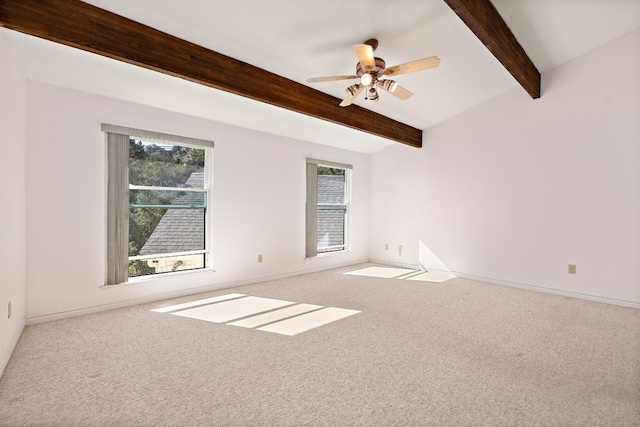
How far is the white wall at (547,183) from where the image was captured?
12.2 ft

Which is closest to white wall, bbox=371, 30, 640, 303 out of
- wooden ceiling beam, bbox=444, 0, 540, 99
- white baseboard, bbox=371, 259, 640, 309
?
white baseboard, bbox=371, 259, 640, 309

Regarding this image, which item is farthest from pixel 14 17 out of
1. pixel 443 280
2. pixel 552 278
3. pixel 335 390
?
pixel 552 278

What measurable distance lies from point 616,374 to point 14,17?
14.5ft

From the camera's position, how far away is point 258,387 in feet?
6.48

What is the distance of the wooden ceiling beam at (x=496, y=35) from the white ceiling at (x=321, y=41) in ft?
0.33

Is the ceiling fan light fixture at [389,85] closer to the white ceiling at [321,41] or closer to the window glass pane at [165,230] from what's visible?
the white ceiling at [321,41]

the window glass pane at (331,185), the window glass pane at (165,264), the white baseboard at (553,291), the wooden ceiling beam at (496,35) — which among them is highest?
the wooden ceiling beam at (496,35)

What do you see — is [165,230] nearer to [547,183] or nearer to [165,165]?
[165,165]

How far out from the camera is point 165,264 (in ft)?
13.0

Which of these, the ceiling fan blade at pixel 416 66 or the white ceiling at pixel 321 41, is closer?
the white ceiling at pixel 321 41

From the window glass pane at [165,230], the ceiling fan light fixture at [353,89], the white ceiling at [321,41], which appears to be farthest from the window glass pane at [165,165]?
the ceiling fan light fixture at [353,89]

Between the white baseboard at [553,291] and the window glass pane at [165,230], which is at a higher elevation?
the window glass pane at [165,230]

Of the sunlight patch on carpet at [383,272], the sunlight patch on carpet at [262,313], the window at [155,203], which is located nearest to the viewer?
→ the sunlight patch on carpet at [262,313]

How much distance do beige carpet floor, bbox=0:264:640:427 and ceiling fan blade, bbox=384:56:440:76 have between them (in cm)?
228
